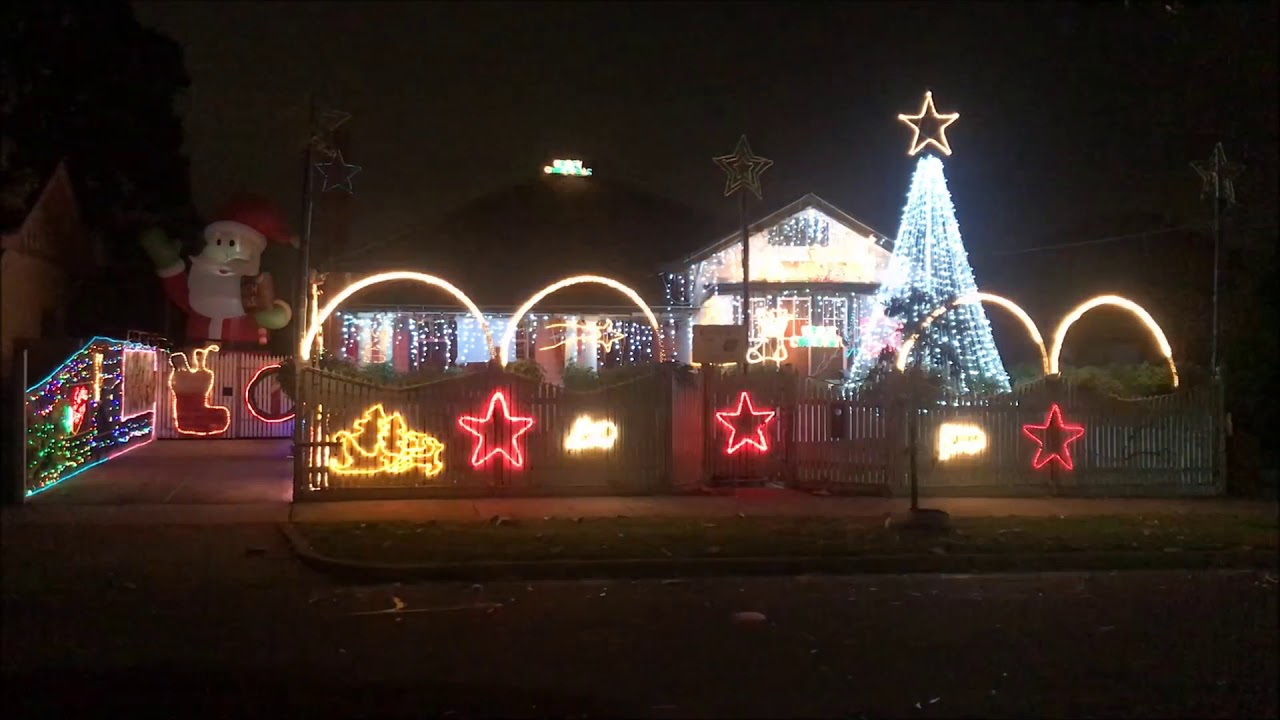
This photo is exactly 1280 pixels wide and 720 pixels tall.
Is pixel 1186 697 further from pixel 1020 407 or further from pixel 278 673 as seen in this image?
pixel 1020 407

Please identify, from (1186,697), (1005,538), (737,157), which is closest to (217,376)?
(737,157)

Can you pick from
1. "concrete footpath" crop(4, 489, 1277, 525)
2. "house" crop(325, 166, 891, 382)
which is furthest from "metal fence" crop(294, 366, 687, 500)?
"house" crop(325, 166, 891, 382)

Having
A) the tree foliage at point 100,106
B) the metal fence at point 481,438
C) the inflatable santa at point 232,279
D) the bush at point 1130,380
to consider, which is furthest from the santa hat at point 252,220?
the bush at point 1130,380

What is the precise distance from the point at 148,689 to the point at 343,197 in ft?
68.6

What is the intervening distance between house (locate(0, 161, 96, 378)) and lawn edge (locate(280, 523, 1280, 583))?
11.0 metres

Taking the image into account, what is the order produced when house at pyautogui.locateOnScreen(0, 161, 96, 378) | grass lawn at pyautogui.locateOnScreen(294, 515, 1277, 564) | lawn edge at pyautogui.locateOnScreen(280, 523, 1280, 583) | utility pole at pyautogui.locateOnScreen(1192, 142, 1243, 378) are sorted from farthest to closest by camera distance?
house at pyautogui.locateOnScreen(0, 161, 96, 378)
utility pole at pyautogui.locateOnScreen(1192, 142, 1243, 378)
grass lawn at pyautogui.locateOnScreen(294, 515, 1277, 564)
lawn edge at pyautogui.locateOnScreen(280, 523, 1280, 583)

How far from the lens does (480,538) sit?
12.6 meters

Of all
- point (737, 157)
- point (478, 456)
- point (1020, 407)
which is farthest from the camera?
point (737, 157)

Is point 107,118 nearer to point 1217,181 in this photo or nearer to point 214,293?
point 214,293

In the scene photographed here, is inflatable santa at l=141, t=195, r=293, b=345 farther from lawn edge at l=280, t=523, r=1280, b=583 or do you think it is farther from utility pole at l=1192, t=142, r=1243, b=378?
utility pole at l=1192, t=142, r=1243, b=378

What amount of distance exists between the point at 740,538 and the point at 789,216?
1482cm

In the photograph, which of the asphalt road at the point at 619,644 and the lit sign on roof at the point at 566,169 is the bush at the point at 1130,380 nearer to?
the asphalt road at the point at 619,644

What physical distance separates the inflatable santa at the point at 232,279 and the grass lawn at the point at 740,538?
15690 millimetres

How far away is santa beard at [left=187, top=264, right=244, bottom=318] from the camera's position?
27.8 meters
